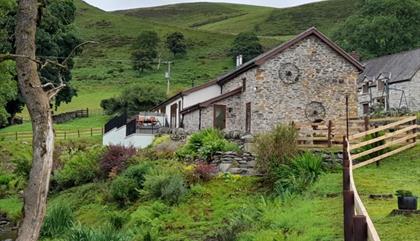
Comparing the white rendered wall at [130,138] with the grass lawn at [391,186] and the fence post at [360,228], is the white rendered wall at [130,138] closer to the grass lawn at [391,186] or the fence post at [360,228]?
the grass lawn at [391,186]

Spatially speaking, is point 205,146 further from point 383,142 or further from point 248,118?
point 248,118

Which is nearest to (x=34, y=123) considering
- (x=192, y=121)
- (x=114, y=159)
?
(x=114, y=159)

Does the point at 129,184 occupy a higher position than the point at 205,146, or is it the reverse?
the point at 205,146

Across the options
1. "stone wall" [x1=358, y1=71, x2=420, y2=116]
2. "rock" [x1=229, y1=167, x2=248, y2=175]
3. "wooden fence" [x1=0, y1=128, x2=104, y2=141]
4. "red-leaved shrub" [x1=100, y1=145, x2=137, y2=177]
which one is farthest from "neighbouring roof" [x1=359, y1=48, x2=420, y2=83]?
"rock" [x1=229, y1=167, x2=248, y2=175]

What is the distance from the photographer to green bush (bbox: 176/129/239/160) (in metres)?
27.2

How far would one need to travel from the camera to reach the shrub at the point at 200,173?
2392cm

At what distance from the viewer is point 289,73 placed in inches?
1414

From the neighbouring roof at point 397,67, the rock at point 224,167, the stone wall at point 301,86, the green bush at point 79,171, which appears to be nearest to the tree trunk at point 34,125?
the rock at point 224,167

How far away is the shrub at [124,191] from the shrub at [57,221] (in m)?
2.88

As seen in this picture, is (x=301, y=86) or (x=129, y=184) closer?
(x=129, y=184)

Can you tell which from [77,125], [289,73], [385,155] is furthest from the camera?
[77,125]

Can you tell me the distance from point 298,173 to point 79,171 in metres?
13.7

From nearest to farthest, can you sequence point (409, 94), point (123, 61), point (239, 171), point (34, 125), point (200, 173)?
1. point (34, 125)
2. point (200, 173)
3. point (239, 171)
4. point (409, 94)
5. point (123, 61)

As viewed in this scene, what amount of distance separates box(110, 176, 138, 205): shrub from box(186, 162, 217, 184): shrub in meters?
2.19
